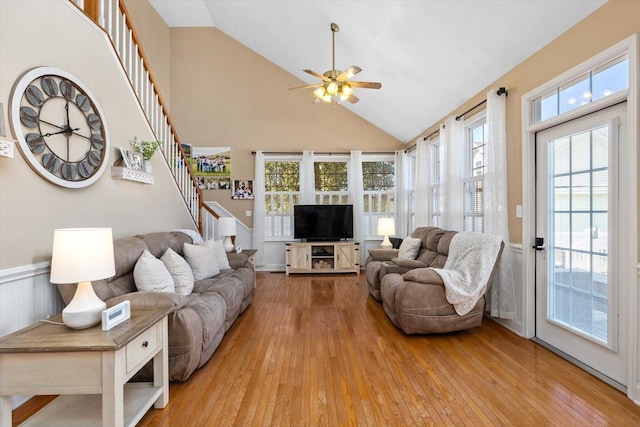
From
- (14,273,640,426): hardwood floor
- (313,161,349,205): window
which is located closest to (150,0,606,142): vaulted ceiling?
(313,161,349,205): window

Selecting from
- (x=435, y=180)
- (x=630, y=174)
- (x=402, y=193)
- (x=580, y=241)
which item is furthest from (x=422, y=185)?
(x=630, y=174)

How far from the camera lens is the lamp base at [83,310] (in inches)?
64.3

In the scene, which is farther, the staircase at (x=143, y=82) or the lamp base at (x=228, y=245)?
the lamp base at (x=228, y=245)

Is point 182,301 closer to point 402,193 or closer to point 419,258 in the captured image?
point 419,258

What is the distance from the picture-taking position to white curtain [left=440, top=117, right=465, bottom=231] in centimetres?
405

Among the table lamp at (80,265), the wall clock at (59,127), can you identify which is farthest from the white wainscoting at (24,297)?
the wall clock at (59,127)

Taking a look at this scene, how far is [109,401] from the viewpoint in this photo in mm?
1455

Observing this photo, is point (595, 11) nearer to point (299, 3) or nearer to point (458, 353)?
point (458, 353)

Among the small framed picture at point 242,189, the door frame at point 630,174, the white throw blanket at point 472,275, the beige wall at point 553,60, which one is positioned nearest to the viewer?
the door frame at point 630,174

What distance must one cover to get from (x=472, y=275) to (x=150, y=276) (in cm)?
311

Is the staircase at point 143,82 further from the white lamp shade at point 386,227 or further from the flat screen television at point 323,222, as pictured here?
the white lamp shade at point 386,227

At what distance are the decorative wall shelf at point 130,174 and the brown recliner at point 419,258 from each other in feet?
9.99

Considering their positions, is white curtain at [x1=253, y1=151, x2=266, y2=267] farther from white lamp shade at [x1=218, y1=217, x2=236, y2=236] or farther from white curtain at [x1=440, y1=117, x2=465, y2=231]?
white curtain at [x1=440, y1=117, x2=465, y2=231]

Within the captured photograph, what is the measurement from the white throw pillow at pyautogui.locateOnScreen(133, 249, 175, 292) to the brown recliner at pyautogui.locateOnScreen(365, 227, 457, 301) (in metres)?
2.50
